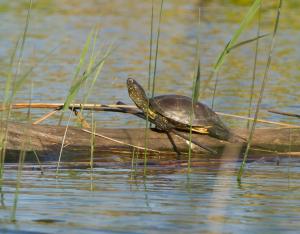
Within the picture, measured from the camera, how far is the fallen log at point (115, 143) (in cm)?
664

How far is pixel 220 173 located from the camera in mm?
6211

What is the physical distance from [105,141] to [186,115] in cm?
73

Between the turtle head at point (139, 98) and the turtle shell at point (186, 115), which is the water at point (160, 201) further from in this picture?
the turtle head at point (139, 98)

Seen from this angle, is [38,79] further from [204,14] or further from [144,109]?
[204,14]

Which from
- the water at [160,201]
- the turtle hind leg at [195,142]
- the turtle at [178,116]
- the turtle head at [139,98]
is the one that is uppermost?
the turtle head at [139,98]

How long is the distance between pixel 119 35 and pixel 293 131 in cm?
887

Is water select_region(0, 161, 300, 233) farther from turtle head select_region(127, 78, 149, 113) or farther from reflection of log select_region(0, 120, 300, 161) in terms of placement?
turtle head select_region(127, 78, 149, 113)

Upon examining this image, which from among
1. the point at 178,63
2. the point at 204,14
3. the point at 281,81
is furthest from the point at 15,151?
the point at 204,14

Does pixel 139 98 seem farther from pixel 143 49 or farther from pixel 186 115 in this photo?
pixel 143 49

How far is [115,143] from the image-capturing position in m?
6.89

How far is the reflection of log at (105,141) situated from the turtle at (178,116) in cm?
7

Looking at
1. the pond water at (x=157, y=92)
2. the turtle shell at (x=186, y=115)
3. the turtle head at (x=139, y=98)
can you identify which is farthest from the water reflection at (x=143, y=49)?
the turtle shell at (x=186, y=115)

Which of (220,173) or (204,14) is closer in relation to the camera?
(220,173)

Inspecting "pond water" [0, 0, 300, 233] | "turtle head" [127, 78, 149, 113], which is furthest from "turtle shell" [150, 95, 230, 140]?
"pond water" [0, 0, 300, 233]
